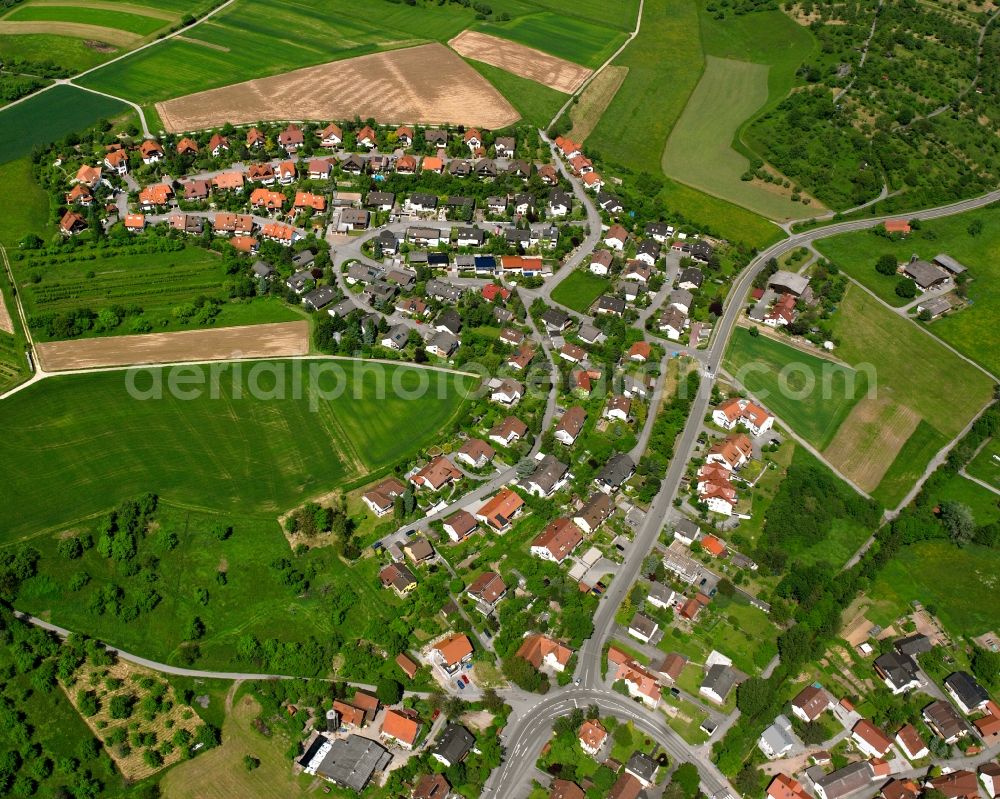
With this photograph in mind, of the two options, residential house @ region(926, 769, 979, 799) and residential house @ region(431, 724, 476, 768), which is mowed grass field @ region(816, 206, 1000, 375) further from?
residential house @ region(431, 724, 476, 768)

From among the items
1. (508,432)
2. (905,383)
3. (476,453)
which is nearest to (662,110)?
(905,383)

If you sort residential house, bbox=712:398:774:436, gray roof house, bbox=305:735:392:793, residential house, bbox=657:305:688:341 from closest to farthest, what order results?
gray roof house, bbox=305:735:392:793
residential house, bbox=712:398:774:436
residential house, bbox=657:305:688:341

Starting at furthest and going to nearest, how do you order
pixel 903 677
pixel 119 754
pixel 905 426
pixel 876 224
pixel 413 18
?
pixel 413 18
pixel 876 224
pixel 905 426
pixel 903 677
pixel 119 754

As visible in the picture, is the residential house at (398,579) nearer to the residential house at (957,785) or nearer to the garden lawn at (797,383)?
the residential house at (957,785)

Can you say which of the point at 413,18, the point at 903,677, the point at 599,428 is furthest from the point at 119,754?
the point at 413,18

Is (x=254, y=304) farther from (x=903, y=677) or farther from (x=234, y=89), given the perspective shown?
(x=903, y=677)

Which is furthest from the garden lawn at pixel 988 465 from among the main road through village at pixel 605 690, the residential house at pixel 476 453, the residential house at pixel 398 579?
the residential house at pixel 398 579

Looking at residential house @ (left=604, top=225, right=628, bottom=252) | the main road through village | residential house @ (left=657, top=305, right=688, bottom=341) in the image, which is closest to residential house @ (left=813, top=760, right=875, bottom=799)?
the main road through village
